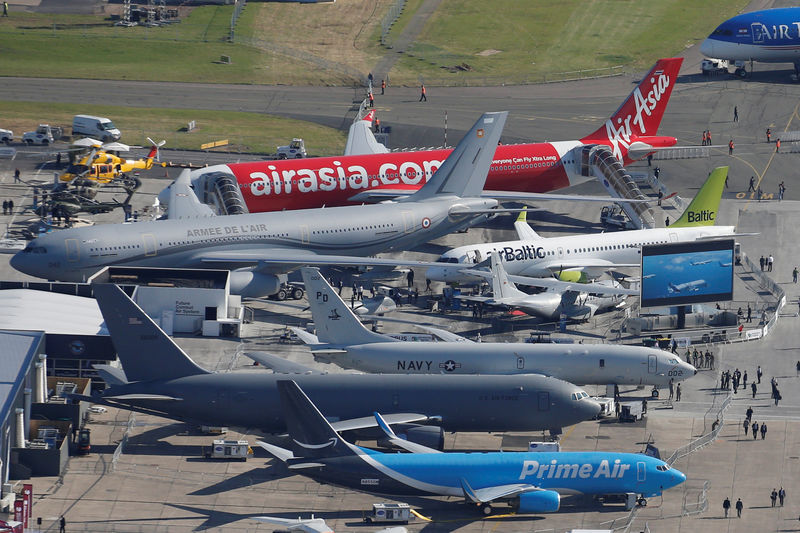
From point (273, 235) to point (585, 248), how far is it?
23889 mm

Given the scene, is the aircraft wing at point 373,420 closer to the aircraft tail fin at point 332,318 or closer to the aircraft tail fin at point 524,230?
the aircraft tail fin at point 332,318

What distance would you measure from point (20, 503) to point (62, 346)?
68.9ft

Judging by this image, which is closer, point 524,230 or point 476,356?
point 476,356

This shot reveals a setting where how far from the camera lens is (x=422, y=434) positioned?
8975 cm

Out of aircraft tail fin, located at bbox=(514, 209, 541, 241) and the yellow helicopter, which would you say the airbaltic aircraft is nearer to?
aircraft tail fin, located at bbox=(514, 209, 541, 241)

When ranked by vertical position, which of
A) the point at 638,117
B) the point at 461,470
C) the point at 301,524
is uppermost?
the point at 638,117

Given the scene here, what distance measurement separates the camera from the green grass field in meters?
155

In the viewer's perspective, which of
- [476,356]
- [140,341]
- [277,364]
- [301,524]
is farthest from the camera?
[476,356]

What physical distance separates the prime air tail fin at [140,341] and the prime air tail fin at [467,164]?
3812 cm

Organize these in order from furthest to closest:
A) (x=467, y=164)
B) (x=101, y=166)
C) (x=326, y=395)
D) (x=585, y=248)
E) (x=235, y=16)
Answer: (x=235, y=16) < (x=101, y=166) < (x=467, y=164) < (x=585, y=248) < (x=326, y=395)

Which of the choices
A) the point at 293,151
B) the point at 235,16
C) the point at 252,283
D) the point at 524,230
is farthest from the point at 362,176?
the point at 235,16

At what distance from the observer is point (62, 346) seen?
99.1m

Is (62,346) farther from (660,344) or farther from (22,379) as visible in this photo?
(660,344)

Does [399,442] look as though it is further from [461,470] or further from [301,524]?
[301,524]
